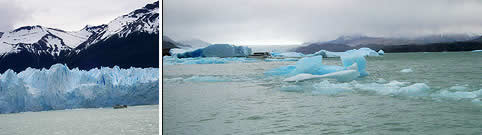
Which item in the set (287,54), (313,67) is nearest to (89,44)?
(287,54)

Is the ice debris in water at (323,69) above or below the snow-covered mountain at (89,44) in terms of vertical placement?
below

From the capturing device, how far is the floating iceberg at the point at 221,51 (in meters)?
2.73

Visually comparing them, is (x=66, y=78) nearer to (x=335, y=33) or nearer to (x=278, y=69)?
(x=278, y=69)

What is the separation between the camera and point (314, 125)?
242 cm

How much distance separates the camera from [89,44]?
17.3 feet

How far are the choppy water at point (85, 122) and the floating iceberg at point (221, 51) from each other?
1.40m

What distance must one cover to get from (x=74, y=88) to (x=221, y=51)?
2.95 meters

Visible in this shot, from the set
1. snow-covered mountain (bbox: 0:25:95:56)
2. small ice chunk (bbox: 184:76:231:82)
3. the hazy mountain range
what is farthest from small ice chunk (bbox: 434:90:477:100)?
snow-covered mountain (bbox: 0:25:95:56)

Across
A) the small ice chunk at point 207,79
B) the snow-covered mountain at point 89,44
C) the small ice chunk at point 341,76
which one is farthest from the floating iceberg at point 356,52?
the snow-covered mountain at point 89,44

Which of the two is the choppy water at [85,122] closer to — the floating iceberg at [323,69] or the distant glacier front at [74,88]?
the distant glacier front at [74,88]

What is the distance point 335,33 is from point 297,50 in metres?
0.27

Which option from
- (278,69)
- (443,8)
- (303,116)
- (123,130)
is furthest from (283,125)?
(123,130)

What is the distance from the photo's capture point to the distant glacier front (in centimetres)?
452

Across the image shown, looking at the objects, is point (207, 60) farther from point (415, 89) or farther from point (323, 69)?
point (415, 89)
